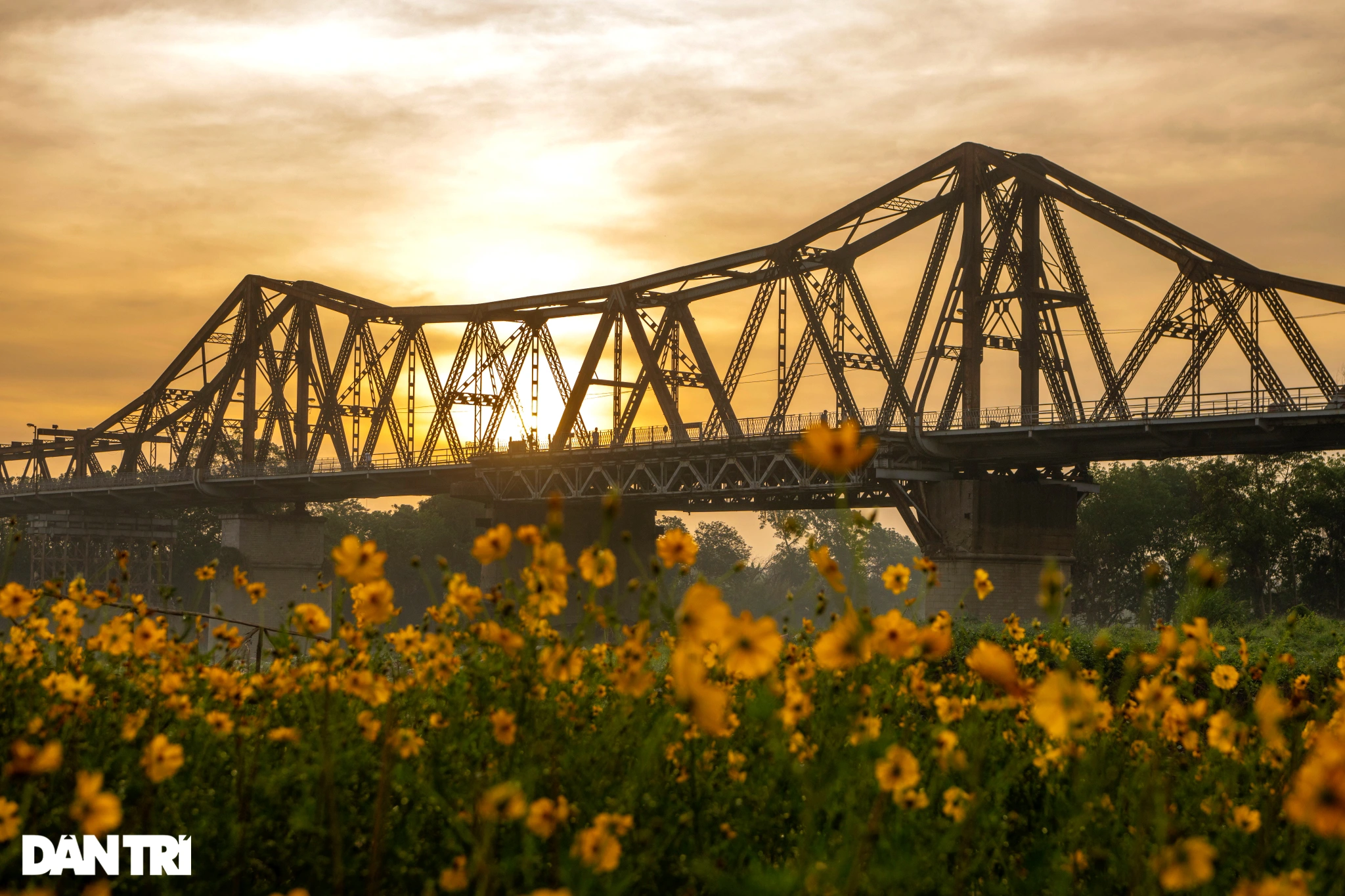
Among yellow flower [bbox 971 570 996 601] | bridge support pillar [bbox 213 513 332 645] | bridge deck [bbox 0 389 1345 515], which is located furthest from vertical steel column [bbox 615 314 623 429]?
yellow flower [bbox 971 570 996 601]

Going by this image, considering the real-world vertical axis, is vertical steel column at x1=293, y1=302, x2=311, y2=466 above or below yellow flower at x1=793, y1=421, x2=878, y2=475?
above

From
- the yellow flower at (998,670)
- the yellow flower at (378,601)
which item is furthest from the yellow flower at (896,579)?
the yellow flower at (998,670)

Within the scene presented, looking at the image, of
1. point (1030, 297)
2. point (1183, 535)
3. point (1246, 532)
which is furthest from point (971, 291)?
point (1183, 535)

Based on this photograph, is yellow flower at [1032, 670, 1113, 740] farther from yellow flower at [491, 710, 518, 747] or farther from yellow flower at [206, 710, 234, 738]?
yellow flower at [206, 710, 234, 738]

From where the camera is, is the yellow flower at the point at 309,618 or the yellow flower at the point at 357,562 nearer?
the yellow flower at the point at 357,562

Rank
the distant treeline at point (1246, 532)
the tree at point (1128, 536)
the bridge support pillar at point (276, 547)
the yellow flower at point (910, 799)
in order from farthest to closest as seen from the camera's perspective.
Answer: the tree at point (1128, 536)
the bridge support pillar at point (276, 547)
the distant treeline at point (1246, 532)
the yellow flower at point (910, 799)

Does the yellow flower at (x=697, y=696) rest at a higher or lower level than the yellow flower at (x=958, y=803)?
higher

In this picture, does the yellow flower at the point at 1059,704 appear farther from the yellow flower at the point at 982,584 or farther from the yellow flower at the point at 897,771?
the yellow flower at the point at 982,584

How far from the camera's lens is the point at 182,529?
324 ft

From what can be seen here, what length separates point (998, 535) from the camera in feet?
133

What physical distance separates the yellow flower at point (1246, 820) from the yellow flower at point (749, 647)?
86.7 inches

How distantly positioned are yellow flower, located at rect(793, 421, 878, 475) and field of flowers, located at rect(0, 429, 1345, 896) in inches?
0.5

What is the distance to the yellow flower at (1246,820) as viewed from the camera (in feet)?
13.4

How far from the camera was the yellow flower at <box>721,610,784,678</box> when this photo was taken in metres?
2.81
